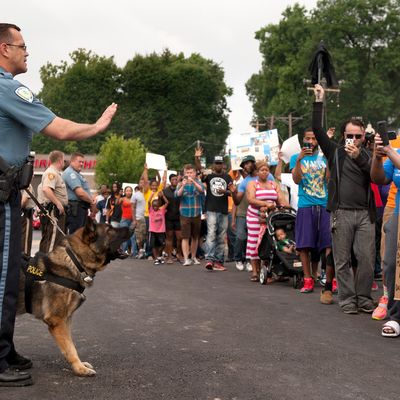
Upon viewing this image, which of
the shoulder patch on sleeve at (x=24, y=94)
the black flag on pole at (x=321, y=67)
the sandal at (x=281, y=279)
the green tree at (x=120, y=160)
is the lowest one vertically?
the sandal at (x=281, y=279)

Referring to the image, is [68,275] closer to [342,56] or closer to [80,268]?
[80,268]

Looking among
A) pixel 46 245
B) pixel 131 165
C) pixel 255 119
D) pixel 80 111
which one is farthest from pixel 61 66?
pixel 46 245

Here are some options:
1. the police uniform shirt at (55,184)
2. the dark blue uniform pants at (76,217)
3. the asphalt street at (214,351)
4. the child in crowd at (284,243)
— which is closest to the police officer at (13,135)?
the asphalt street at (214,351)

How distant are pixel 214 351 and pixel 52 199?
4935mm

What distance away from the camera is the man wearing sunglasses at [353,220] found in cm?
779

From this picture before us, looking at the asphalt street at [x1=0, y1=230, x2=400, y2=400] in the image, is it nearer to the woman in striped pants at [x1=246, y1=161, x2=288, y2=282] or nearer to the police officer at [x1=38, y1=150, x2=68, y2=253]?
the police officer at [x1=38, y1=150, x2=68, y2=253]

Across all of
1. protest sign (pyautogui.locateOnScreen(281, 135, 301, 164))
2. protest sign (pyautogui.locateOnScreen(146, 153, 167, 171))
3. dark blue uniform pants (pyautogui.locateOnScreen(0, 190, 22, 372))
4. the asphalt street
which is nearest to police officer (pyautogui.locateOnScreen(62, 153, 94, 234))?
the asphalt street

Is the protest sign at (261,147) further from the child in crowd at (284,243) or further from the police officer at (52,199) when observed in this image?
the police officer at (52,199)

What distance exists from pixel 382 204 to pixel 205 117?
56.6 meters

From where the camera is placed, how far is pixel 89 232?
488cm

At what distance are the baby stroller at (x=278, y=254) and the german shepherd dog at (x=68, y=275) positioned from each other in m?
5.55

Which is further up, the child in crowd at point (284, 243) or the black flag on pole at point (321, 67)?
the black flag on pole at point (321, 67)

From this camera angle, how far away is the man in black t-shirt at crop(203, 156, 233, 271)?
13.2 m

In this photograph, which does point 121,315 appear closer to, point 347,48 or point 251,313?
point 251,313
